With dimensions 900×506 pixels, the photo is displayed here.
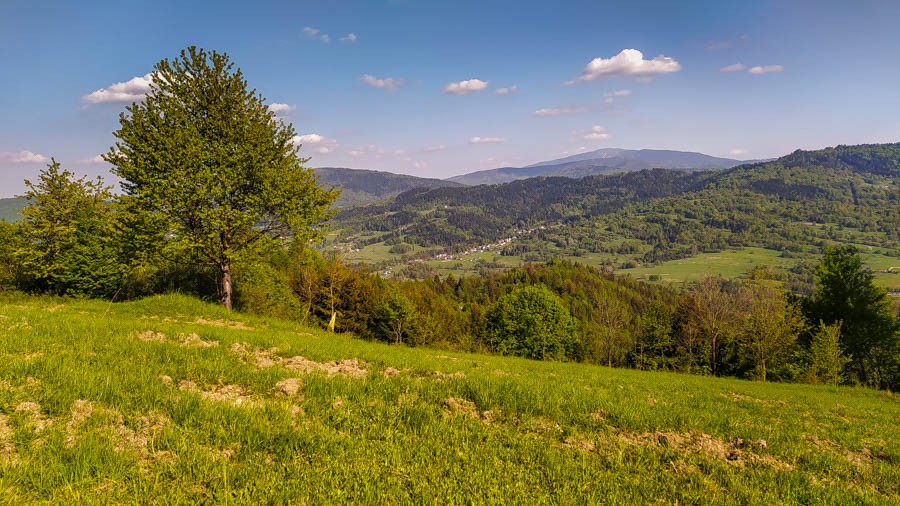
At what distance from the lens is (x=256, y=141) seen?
23547mm

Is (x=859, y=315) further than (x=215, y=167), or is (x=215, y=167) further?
(x=859, y=315)

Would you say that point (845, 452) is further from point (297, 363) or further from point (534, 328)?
point (534, 328)

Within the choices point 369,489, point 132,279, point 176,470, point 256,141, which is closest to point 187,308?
point 256,141

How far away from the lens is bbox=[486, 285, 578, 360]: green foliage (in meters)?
63.2

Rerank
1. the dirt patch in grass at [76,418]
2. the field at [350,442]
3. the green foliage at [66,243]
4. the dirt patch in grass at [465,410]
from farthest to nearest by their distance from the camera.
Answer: the green foliage at [66,243] → the dirt patch in grass at [465,410] → the dirt patch in grass at [76,418] → the field at [350,442]

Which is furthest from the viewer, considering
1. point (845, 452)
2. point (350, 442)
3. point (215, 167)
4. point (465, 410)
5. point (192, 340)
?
point (215, 167)

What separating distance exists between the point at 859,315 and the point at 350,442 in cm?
5752

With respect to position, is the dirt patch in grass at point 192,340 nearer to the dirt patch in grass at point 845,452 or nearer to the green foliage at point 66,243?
the dirt patch in grass at point 845,452

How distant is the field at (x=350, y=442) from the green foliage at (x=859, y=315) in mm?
43629

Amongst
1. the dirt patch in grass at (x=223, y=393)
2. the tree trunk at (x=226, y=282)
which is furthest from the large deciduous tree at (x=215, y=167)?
the dirt patch in grass at (x=223, y=393)

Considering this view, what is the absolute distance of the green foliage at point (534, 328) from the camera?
63188mm

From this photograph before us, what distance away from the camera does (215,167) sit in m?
22.2

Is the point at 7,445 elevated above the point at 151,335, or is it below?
above

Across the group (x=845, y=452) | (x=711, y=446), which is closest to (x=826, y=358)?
(x=845, y=452)
